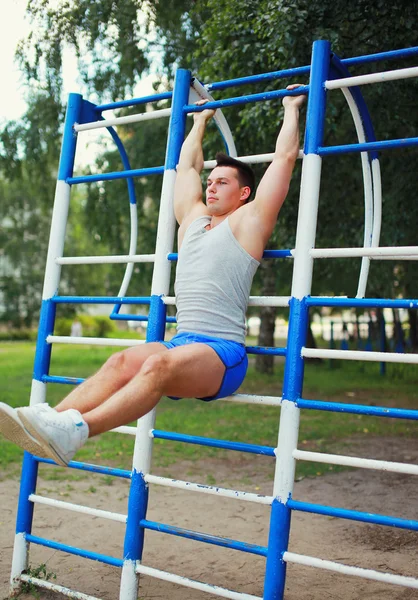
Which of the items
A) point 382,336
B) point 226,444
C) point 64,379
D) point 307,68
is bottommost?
point 226,444

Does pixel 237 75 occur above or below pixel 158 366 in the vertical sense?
above

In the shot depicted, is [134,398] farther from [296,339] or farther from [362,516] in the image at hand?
[362,516]

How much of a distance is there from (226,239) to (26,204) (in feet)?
82.4

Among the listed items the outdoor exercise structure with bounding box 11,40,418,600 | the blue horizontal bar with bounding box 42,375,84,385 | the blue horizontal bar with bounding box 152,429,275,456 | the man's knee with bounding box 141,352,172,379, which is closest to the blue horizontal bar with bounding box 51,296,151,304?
the outdoor exercise structure with bounding box 11,40,418,600

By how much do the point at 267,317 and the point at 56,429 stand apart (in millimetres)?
10997

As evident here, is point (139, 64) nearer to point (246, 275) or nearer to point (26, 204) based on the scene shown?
point (246, 275)

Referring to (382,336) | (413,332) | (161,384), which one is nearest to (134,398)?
(161,384)

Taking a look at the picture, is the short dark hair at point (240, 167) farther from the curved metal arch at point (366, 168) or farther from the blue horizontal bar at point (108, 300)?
the blue horizontal bar at point (108, 300)

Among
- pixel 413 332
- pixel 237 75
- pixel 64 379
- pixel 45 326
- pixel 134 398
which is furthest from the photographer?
pixel 413 332

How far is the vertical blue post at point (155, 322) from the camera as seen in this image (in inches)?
122

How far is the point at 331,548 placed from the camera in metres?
4.21

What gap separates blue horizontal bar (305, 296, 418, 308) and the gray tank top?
32cm

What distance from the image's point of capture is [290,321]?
2.86 meters

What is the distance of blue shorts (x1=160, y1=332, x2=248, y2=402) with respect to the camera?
280cm
